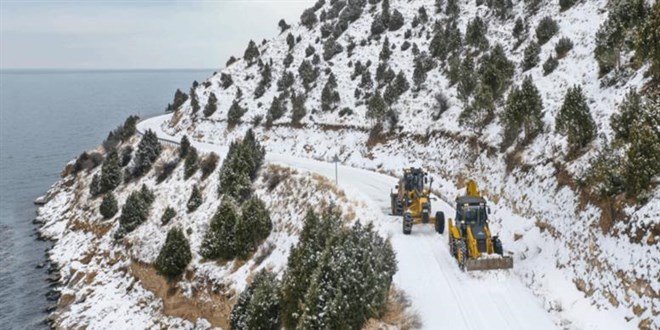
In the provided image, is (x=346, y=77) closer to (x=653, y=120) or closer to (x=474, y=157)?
(x=474, y=157)

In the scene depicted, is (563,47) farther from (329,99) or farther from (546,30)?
(329,99)

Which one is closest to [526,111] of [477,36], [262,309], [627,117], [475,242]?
[627,117]

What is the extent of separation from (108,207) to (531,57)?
41.2 metres

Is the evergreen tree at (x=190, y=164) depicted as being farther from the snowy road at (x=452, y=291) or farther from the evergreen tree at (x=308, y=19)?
the evergreen tree at (x=308, y=19)

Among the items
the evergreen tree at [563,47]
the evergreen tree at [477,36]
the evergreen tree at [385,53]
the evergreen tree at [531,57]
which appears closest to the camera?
the evergreen tree at [563,47]

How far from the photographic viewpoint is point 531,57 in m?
38.0

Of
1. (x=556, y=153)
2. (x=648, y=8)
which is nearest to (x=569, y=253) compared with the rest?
(x=556, y=153)

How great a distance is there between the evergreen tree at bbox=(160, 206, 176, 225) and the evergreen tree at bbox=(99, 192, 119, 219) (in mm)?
8796

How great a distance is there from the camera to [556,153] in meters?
23.8

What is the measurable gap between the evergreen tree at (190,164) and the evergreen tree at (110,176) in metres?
10.0

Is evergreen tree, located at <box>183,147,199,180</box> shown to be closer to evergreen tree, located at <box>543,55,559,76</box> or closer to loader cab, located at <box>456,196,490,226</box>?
evergreen tree, located at <box>543,55,559,76</box>

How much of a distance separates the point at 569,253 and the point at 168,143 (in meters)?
48.5

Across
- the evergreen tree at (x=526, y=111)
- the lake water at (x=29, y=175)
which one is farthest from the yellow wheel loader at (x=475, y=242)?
the lake water at (x=29, y=175)

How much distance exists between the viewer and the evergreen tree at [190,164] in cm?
4603
